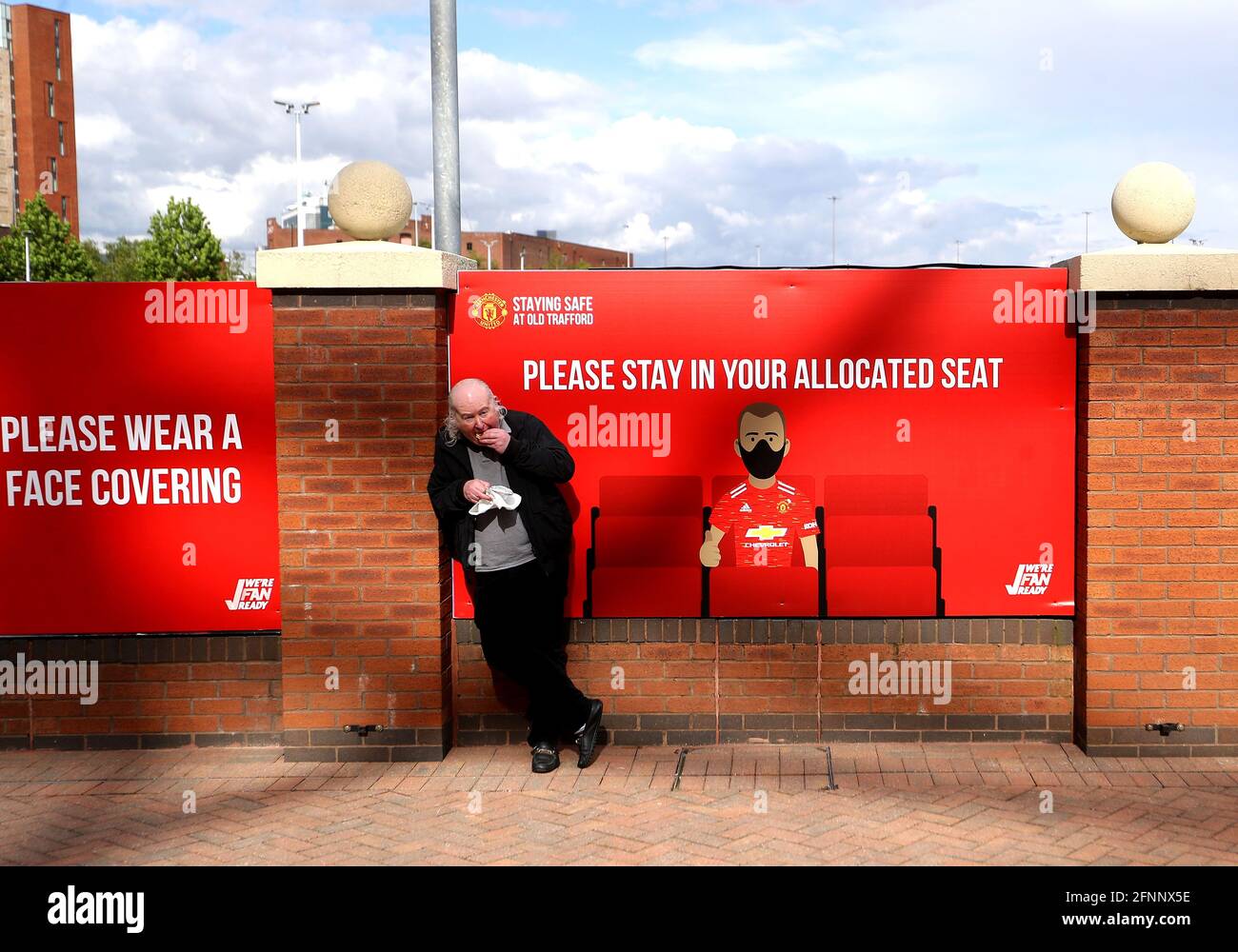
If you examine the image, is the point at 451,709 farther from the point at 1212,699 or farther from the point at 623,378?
the point at 1212,699

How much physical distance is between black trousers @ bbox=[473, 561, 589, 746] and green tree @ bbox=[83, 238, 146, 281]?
67.4 m

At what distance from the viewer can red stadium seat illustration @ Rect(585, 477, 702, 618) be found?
625cm

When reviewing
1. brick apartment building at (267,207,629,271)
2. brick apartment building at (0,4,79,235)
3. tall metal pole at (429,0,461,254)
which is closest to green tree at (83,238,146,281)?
brick apartment building at (0,4,79,235)

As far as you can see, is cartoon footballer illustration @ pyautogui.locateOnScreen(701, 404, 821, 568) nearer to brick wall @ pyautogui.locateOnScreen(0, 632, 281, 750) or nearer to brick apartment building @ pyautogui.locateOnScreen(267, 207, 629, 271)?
brick wall @ pyautogui.locateOnScreen(0, 632, 281, 750)

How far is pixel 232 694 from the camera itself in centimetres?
632

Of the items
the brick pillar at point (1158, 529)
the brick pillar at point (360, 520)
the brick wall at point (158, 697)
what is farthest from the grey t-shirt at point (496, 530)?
the brick pillar at point (1158, 529)

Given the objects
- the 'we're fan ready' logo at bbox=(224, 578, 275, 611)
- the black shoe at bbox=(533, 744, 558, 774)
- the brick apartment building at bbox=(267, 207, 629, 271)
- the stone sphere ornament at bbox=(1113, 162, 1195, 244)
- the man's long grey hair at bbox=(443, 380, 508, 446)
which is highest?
the brick apartment building at bbox=(267, 207, 629, 271)

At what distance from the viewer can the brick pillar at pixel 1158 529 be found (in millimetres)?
5992

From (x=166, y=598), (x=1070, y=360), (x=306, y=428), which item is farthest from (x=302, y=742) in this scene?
(x=1070, y=360)

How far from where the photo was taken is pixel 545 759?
5.88 metres

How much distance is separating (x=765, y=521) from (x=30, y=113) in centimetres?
10848

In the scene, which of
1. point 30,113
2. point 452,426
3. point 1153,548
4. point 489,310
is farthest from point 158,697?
point 30,113
